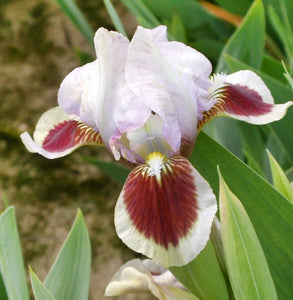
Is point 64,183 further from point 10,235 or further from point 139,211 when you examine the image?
point 139,211

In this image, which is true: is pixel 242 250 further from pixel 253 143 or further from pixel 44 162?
pixel 44 162

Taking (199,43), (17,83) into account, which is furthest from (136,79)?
(17,83)

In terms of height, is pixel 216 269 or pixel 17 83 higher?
pixel 17 83

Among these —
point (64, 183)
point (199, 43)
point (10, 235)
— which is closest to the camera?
point (10, 235)

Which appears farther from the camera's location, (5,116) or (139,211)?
(5,116)

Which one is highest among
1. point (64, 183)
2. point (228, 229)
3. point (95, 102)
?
point (95, 102)

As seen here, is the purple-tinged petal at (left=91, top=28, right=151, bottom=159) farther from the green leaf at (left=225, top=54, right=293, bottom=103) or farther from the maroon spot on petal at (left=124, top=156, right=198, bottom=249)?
the green leaf at (left=225, top=54, right=293, bottom=103)

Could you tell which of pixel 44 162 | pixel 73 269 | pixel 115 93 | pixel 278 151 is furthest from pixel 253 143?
pixel 44 162

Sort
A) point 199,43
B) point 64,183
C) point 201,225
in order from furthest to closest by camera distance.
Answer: point 64,183 < point 199,43 < point 201,225
